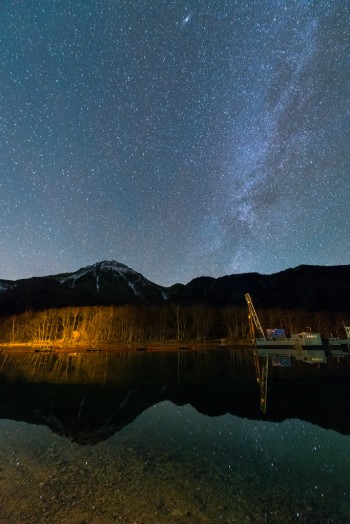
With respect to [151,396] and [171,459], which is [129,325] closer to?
[151,396]

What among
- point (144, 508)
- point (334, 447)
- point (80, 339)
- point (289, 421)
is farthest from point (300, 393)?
point (80, 339)

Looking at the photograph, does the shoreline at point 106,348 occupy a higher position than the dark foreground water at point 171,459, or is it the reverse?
the dark foreground water at point 171,459

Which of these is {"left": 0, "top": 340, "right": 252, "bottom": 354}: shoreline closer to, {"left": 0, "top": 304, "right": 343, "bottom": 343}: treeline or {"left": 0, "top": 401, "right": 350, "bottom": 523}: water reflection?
{"left": 0, "top": 304, "right": 343, "bottom": 343}: treeline

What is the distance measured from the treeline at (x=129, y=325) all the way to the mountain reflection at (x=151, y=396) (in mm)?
75328

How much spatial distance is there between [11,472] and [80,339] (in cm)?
10774

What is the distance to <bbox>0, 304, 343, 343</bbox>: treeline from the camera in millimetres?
117500

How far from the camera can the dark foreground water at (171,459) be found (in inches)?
410

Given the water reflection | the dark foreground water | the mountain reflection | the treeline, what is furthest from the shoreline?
the water reflection

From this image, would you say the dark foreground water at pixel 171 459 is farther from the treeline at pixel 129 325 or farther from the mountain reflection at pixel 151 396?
the treeline at pixel 129 325

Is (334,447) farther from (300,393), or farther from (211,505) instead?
(300,393)

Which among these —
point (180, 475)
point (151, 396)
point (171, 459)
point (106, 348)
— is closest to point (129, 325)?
point (106, 348)

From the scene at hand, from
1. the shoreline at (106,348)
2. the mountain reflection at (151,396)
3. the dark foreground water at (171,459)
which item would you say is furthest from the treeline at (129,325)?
the dark foreground water at (171,459)

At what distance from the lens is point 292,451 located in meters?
16.0

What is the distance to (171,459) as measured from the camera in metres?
14.9
